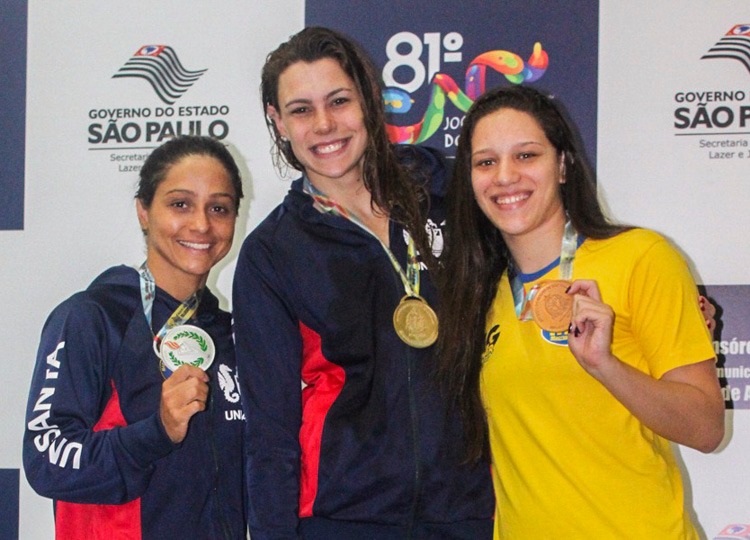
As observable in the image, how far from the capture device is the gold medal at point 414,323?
6.30 ft

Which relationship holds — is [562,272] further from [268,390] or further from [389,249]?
[268,390]

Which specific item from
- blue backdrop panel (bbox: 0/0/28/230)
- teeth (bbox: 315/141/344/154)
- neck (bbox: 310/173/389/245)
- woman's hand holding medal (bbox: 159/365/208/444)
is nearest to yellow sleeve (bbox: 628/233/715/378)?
neck (bbox: 310/173/389/245)

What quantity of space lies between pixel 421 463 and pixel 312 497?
0.90 feet

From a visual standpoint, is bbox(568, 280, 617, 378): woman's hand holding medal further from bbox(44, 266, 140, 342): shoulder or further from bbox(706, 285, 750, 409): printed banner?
bbox(706, 285, 750, 409): printed banner

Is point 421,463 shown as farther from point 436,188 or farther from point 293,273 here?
point 436,188

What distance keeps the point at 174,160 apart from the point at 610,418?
1370 millimetres

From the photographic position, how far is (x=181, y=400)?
6.69 feet

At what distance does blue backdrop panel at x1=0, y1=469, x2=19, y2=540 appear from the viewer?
11.3ft

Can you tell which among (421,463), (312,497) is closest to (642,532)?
(421,463)

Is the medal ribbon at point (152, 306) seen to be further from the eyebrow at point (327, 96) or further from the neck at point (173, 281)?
the eyebrow at point (327, 96)

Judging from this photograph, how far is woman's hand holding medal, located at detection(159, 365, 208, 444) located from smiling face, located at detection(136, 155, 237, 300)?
35cm

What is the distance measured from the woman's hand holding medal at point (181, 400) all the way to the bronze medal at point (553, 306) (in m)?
0.86

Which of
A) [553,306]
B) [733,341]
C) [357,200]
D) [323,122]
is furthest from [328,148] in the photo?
[733,341]

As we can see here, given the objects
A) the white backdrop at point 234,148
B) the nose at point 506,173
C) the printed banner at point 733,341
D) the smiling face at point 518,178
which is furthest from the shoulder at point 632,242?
the printed banner at point 733,341
